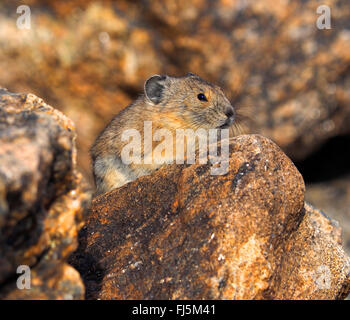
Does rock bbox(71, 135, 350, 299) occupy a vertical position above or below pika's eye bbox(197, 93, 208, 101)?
below

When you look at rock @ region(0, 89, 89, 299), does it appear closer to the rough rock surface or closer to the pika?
the pika

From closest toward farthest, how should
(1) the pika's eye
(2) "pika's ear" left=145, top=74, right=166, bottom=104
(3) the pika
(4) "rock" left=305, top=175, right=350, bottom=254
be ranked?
(3) the pika < (1) the pika's eye < (2) "pika's ear" left=145, top=74, right=166, bottom=104 < (4) "rock" left=305, top=175, right=350, bottom=254

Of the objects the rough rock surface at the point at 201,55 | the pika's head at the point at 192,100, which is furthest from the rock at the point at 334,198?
the pika's head at the point at 192,100

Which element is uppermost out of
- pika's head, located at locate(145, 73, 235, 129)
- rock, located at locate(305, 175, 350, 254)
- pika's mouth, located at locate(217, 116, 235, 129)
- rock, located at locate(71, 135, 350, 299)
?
pika's head, located at locate(145, 73, 235, 129)

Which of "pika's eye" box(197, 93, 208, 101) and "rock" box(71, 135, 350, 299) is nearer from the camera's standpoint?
"rock" box(71, 135, 350, 299)

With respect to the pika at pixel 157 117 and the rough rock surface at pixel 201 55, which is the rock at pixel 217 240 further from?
the rough rock surface at pixel 201 55

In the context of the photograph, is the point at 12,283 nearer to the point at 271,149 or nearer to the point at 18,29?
the point at 271,149

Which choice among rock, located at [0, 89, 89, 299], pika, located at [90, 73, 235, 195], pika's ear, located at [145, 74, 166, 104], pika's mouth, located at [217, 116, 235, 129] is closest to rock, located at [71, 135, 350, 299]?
rock, located at [0, 89, 89, 299]
